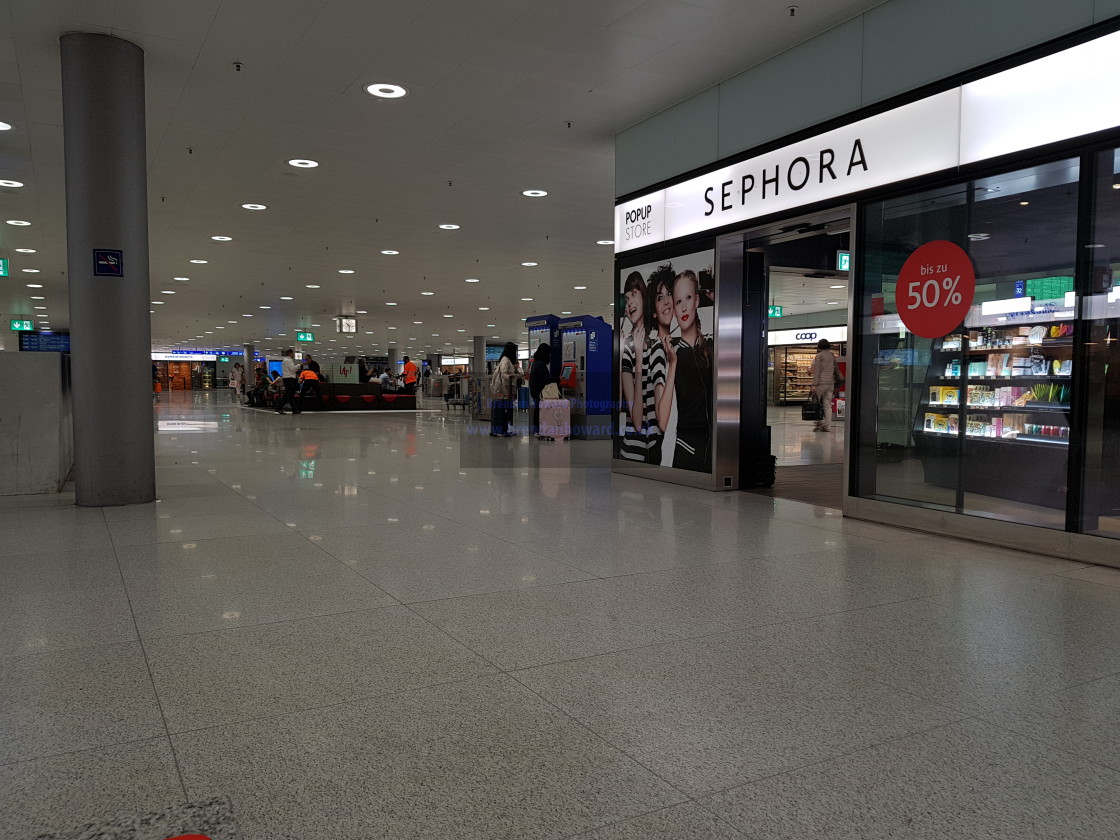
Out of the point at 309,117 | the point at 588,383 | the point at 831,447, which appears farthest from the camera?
the point at 588,383

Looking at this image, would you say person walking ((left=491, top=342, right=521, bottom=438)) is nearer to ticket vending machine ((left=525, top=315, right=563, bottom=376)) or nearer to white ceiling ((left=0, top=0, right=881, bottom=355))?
ticket vending machine ((left=525, top=315, right=563, bottom=376))

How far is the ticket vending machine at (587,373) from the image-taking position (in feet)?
51.8

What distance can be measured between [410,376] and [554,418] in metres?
12.8

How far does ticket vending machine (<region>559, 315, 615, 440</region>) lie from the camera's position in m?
15.8

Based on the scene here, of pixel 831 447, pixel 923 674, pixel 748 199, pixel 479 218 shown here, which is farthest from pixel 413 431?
pixel 923 674

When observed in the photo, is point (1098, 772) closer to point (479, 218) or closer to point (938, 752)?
point (938, 752)

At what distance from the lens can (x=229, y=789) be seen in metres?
2.08

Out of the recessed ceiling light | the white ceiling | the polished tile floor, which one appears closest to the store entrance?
the white ceiling

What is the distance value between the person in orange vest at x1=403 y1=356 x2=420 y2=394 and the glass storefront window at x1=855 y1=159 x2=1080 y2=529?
803 inches

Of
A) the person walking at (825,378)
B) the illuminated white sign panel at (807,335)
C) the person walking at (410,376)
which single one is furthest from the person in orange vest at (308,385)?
the illuminated white sign panel at (807,335)

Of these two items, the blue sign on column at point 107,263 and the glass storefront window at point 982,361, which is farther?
the blue sign on column at point 107,263

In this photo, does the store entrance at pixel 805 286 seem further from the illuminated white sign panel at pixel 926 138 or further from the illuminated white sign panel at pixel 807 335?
the illuminated white sign panel at pixel 807 335

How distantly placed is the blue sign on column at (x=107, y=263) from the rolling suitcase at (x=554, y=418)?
28.8 feet

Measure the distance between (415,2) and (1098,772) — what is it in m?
6.23
